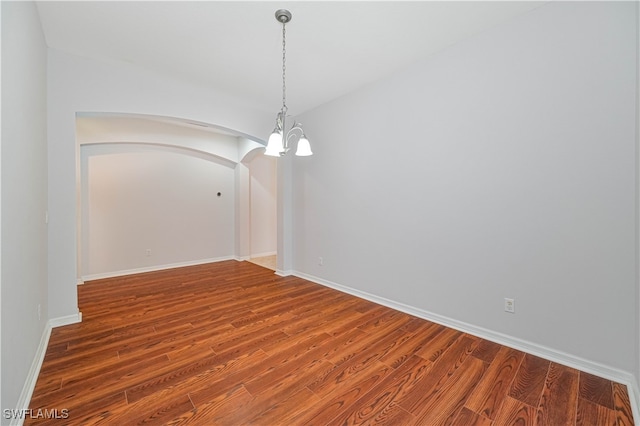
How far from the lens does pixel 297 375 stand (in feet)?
6.57

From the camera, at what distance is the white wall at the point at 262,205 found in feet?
21.2

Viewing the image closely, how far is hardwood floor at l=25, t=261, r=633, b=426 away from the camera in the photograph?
5.32 feet

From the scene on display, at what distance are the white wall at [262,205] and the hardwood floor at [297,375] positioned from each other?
3358mm

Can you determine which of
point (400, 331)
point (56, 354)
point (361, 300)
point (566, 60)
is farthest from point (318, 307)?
point (566, 60)

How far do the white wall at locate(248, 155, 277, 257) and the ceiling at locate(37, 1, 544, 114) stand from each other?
3149 mm

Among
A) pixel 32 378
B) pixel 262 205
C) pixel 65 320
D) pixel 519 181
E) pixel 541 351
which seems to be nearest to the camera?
pixel 32 378

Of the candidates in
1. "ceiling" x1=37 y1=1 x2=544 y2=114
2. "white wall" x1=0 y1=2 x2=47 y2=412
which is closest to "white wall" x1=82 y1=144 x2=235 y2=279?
"ceiling" x1=37 y1=1 x2=544 y2=114

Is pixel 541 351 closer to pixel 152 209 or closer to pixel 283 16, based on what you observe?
pixel 283 16

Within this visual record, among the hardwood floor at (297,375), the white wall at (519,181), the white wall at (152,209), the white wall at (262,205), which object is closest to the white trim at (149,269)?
the white wall at (152,209)

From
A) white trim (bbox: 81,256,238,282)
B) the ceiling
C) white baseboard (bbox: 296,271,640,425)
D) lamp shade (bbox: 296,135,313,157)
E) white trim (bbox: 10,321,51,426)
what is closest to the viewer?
white trim (bbox: 10,321,51,426)

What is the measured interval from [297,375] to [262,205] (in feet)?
16.3

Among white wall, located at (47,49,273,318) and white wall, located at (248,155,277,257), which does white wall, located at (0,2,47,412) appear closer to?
white wall, located at (47,49,273,318)

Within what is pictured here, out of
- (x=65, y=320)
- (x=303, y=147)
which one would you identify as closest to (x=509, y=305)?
(x=303, y=147)

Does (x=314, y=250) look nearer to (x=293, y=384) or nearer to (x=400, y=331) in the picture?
(x=400, y=331)
